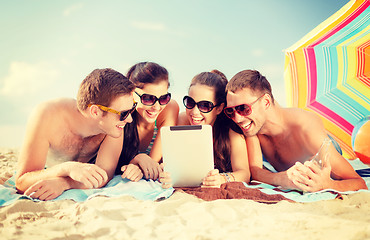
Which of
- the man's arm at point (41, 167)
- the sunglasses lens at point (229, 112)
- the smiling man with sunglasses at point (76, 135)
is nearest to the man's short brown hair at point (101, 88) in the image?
the smiling man with sunglasses at point (76, 135)

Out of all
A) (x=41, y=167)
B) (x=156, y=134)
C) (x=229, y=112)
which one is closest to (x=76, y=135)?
(x=41, y=167)

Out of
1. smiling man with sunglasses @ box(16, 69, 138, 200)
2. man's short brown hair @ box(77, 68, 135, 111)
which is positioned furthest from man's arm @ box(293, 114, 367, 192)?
man's short brown hair @ box(77, 68, 135, 111)

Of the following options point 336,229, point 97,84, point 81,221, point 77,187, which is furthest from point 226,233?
point 97,84

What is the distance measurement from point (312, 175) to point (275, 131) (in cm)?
112

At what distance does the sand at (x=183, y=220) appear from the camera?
223 centimetres

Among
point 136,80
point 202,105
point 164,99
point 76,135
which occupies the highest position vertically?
point 136,80

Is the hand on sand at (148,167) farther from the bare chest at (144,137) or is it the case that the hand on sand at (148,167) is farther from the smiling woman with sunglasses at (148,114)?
the bare chest at (144,137)

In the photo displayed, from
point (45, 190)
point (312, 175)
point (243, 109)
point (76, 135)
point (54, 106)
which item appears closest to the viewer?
point (45, 190)

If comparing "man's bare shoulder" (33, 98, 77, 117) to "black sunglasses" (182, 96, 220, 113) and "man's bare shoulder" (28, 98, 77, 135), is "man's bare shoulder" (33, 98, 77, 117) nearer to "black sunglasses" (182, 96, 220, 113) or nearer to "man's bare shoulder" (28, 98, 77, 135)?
"man's bare shoulder" (28, 98, 77, 135)

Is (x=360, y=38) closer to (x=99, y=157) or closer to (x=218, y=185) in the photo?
(x=218, y=185)

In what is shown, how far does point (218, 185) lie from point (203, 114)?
1.12 meters

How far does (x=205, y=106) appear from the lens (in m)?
4.38

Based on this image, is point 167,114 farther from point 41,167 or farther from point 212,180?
point 41,167

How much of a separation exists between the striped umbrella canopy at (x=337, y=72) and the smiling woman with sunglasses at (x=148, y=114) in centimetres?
250
